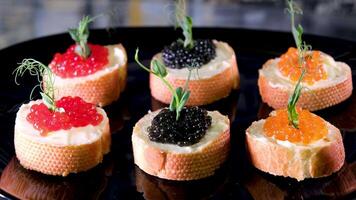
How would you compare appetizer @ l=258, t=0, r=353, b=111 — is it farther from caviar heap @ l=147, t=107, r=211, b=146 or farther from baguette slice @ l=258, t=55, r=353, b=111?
caviar heap @ l=147, t=107, r=211, b=146

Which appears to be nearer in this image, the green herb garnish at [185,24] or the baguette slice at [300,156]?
the baguette slice at [300,156]

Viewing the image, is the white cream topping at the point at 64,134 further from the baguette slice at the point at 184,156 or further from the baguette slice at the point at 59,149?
the baguette slice at the point at 184,156

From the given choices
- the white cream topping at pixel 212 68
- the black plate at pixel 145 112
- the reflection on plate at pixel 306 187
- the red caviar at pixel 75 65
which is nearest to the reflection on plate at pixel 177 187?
the black plate at pixel 145 112

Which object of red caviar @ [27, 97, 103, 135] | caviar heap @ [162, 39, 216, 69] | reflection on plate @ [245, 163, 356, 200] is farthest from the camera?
caviar heap @ [162, 39, 216, 69]

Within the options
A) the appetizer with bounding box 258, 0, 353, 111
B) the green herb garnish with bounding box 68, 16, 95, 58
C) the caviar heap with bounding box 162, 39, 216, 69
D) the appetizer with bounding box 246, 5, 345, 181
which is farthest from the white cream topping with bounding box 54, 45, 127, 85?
the appetizer with bounding box 246, 5, 345, 181

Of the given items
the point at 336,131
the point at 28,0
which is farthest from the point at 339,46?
the point at 28,0
